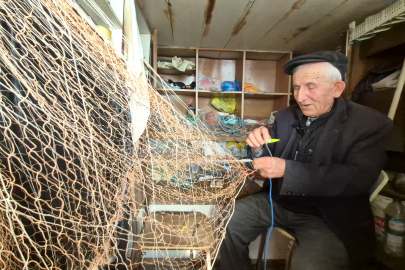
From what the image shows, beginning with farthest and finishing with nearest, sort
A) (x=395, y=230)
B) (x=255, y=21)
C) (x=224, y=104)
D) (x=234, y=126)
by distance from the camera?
(x=224, y=104)
(x=234, y=126)
(x=255, y=21)
(x=395, y=230)

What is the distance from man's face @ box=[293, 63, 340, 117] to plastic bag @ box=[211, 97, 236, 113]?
123 centimetres

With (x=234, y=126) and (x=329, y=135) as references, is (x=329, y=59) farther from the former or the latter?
(x=234, y=126)

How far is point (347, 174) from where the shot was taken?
846mm

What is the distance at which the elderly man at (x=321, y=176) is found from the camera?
848 mm

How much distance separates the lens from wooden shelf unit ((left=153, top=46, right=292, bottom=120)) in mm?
2145

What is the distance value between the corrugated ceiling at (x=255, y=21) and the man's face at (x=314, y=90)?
566 millimetres

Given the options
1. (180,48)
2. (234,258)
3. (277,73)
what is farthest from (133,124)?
(277,73)

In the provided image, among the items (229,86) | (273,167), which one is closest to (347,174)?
(273,167)

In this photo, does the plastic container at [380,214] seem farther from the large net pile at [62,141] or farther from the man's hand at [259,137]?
the large net pile at [62,141]

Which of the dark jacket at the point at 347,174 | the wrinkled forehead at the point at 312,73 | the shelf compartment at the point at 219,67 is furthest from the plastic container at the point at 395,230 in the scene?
the shelf compartment at the point at 219,67

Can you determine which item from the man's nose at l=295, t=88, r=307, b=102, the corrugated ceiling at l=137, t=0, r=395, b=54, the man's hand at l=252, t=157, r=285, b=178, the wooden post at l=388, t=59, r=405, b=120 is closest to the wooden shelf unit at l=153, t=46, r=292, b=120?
the corrugated ceiling at l=137, t=0, r=395, b=54

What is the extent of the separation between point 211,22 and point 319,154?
125cm

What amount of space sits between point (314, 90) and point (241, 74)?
126 centimetres

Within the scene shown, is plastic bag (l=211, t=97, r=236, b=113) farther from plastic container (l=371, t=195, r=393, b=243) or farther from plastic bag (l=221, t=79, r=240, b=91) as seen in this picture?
plastic container (l=371, t=195, r=393, b=243)
